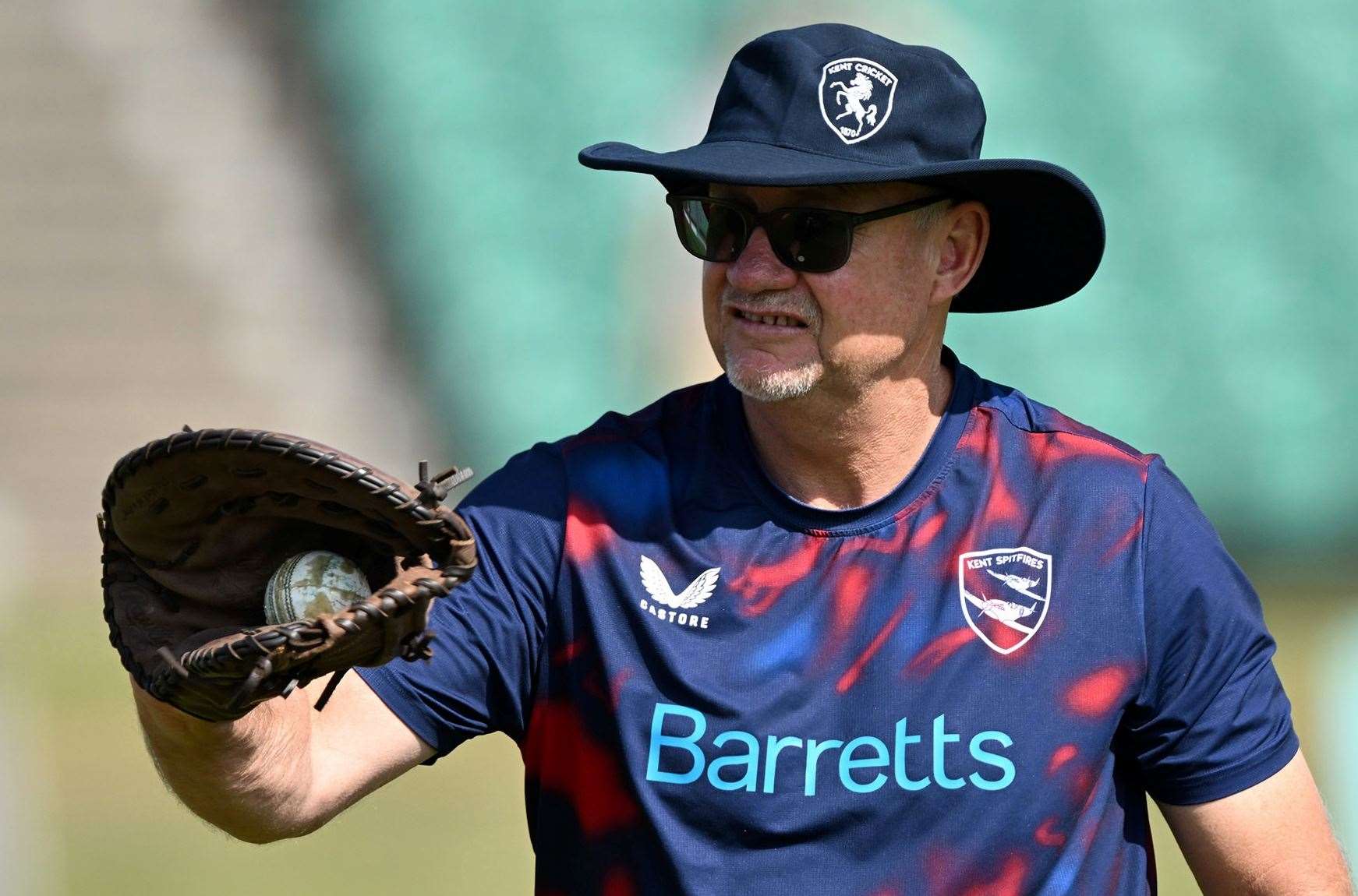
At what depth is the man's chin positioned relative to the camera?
207 cm

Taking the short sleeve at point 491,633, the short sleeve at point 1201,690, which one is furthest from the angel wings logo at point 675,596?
the short sleeve at point 1201,690

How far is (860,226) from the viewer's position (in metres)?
2.14

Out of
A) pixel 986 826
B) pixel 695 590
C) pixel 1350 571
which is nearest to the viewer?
pixel 986 826

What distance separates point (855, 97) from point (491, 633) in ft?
2.86

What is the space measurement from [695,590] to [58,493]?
3034 millimetres

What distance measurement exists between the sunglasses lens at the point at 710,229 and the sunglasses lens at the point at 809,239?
0.05m

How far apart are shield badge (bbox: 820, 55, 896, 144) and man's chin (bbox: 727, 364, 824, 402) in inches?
12.8

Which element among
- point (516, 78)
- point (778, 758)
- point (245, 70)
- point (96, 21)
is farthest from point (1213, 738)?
point (96, 21)

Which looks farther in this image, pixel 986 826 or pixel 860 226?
pixel 860 226

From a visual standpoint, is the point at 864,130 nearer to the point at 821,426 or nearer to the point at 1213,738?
the point at 821,426

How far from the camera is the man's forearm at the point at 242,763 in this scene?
1.82m

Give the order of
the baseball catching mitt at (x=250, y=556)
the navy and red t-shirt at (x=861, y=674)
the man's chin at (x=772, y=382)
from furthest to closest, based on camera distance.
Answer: the man's chin at (x=772, y=382), the navy and red t-shirt at (x=861, y=674), the baseball catching mitt at (x=250, y=556)

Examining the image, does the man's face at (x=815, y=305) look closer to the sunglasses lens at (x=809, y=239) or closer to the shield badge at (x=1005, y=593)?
the sunglasses lens at (x=809, y=239)

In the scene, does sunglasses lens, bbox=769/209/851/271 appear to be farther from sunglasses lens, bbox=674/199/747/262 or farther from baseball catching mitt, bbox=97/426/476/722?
baseball catching mitt, bbox=97/426/476/722
